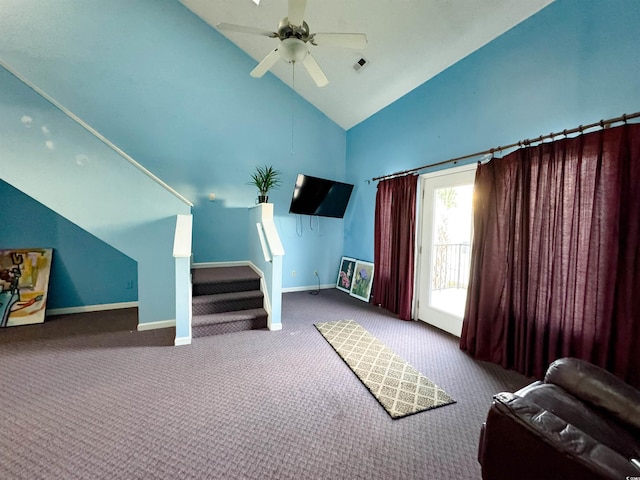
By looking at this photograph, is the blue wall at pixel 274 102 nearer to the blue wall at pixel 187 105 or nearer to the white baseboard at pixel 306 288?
the blue wall at pixel 187 105

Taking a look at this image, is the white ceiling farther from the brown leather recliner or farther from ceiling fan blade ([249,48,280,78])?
the brown leather recliner

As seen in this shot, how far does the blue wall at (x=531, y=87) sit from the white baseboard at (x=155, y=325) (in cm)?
384

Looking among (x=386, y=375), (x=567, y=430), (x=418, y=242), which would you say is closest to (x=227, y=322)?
(x=386, y=375)

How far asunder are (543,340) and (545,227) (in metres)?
0.96

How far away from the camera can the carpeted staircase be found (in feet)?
10.1

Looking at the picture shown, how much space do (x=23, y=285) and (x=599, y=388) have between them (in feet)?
18.5

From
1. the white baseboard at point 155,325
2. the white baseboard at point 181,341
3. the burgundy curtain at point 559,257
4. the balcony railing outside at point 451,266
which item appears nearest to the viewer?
the burgundy curtain at point 559,257

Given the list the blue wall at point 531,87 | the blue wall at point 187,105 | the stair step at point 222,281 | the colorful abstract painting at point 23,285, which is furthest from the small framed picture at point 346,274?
the colorful abstract painting at point 23,285

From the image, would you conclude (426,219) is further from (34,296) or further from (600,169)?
(34,296)

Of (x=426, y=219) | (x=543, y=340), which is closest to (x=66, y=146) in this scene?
(x=426, y=219)

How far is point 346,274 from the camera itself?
201 inches

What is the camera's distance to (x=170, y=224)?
321cm

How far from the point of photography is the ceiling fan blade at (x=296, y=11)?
187 centimetres

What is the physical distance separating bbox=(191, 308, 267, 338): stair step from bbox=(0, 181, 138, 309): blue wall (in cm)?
174
